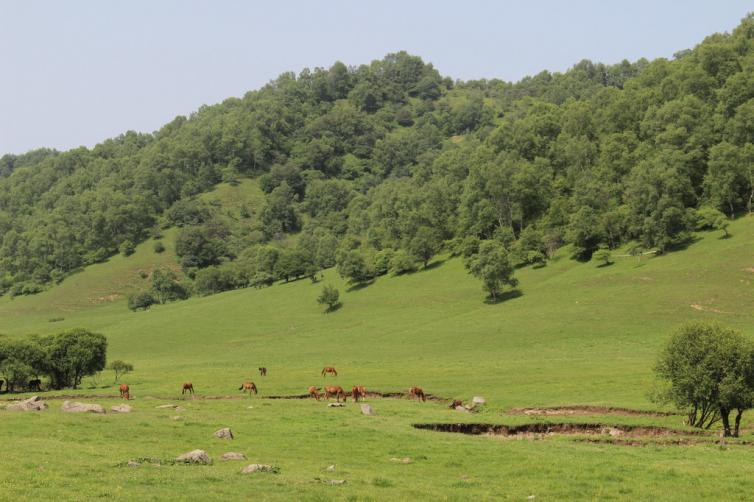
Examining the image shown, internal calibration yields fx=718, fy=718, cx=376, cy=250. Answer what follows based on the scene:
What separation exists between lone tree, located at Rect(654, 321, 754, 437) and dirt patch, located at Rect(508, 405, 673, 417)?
282cm

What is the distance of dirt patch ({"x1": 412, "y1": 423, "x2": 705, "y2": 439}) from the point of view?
1569 inches

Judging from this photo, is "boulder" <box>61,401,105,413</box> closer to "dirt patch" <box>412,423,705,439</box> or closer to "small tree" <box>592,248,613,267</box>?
"dirt patch" <box>412,423,705,439</box>

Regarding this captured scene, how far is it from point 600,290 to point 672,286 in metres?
10.6

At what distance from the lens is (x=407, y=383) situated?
61.8 metres

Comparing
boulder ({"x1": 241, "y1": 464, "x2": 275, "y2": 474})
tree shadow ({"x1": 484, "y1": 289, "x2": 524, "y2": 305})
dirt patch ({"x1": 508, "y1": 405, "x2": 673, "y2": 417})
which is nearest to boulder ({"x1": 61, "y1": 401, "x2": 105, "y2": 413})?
boulder ({"x1": 241, "y1": 464, "x2": 275, "y2": 474})

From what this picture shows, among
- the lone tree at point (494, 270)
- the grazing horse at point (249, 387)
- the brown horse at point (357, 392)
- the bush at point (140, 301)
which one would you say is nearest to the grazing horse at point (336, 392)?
the brown horse at point (357, 392)

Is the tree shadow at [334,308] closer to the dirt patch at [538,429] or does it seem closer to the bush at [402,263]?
the bush at [402,263]

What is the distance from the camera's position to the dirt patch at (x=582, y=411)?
43.7 meters

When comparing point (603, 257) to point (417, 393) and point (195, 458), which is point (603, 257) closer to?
point (417, 393)

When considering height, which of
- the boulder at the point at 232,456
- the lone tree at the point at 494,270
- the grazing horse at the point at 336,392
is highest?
the lone tree at the point at 494,270

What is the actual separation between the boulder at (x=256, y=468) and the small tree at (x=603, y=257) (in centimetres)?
10680

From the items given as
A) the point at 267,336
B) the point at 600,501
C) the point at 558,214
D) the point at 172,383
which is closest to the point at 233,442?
the point at 600,501

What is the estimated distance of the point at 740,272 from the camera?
103 meters

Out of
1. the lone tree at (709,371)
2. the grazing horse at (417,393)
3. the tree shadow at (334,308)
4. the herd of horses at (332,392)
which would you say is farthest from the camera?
the tree shadow at (334,308)
